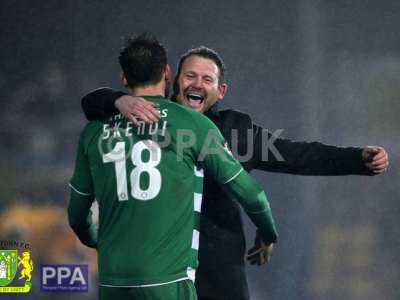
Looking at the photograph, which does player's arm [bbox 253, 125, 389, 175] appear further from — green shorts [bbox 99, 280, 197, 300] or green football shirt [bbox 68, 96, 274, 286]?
green shorts [bbox 99, 280, 197, 300]

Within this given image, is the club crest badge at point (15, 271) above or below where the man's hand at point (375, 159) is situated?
below

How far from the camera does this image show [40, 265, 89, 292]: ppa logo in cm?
306

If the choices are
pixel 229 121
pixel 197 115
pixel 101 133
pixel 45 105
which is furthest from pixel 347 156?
pixel 45 105

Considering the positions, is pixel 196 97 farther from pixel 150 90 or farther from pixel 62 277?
pixel 62 277

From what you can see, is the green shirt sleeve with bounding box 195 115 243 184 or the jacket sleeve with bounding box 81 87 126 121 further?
the jacket sleeve with bounding box 81 87 126 121

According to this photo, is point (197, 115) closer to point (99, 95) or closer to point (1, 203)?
point (99, 95)

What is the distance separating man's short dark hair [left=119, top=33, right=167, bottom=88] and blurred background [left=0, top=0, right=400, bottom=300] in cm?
126

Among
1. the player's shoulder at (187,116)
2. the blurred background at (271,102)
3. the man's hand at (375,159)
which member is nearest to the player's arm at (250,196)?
the player's shoulder at (187,116)

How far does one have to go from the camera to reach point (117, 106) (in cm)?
188

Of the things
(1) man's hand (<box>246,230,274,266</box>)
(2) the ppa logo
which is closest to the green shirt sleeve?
(1) man's hand (<box>246,230,274,266</box>)

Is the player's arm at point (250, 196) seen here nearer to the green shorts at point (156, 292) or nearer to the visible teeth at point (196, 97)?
the green shorts at point (156, 292)

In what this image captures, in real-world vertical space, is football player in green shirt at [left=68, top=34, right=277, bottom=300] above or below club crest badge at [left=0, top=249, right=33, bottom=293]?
above

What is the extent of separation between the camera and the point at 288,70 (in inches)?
122

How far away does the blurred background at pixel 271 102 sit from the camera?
3.02m
